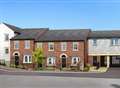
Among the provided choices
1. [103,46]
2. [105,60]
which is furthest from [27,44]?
[105,60]

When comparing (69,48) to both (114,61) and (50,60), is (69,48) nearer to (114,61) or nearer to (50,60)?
(50,60)

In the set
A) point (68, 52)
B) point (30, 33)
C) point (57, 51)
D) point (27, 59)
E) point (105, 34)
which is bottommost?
point (27, 59)

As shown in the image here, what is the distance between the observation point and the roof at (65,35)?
64.1 metres

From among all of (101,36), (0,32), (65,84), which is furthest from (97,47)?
(65,84)

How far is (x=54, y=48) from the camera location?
64.5 metres

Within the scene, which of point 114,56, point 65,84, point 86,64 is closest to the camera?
point 65,84

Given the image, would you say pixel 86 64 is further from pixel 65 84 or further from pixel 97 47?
pixel 65 84

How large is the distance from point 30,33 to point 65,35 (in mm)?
7777

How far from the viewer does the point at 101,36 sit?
63.8m

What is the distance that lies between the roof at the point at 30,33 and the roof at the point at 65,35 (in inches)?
49.2

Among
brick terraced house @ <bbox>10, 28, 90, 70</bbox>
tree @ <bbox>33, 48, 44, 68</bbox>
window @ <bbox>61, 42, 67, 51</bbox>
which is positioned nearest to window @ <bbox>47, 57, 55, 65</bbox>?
brick terraced house @ <bbox>10, 28, 90, 70</bbox>

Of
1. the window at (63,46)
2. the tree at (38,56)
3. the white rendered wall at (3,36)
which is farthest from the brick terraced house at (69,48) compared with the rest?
the white rendered wall at (3,36)

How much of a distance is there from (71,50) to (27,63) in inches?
350

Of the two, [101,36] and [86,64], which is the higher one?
[101,36]
